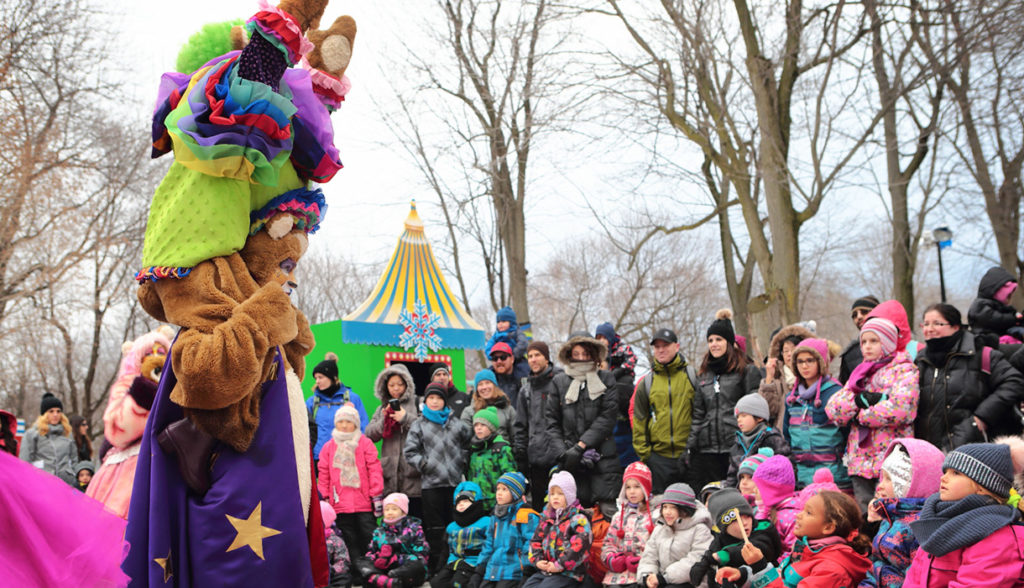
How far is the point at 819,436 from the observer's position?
19.9 ft

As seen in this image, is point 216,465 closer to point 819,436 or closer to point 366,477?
point 819,436

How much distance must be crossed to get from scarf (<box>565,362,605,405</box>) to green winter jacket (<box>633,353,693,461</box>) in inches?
14.4

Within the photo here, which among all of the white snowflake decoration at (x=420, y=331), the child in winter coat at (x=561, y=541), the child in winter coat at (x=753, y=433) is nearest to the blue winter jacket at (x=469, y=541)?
the child in winter coat at (x=561, y=541)

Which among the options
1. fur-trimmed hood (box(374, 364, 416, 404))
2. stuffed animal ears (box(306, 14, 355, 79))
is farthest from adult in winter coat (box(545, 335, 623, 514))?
stuffed animal ears (box(306, 14, 355, 79))

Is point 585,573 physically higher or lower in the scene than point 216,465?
lower

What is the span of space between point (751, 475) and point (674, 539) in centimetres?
71

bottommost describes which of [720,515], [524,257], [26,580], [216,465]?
[720,515]

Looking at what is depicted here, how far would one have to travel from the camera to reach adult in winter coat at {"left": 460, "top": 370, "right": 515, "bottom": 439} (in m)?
8.29

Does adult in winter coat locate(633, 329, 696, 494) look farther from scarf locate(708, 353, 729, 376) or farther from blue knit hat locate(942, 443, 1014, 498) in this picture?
blue knit hat locate(942, 443, 1014, 498)

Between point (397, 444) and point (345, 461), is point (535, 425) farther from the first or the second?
point (345, 461)

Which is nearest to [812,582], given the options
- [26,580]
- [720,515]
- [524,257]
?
[720,515]

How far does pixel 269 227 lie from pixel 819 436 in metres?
4.67

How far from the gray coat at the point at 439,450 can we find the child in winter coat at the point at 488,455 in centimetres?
22

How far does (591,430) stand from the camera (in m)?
7.31
